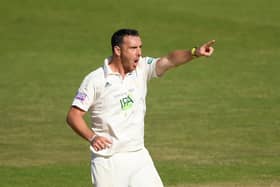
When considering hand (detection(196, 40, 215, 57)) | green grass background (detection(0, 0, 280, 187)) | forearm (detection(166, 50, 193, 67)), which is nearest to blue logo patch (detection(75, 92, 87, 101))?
forearm (detection(166, 50, 193, 67))

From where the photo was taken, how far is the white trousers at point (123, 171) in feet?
31.0

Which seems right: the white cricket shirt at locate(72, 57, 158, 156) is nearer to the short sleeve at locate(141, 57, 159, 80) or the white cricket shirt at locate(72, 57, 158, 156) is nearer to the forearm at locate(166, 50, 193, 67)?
the short sleeve at locate(141, 57, 159, 80)

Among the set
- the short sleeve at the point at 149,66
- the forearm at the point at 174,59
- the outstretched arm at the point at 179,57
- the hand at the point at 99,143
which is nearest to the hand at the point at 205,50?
the outstretched arm at the point at 179,57

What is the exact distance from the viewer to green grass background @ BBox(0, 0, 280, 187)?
606 inches

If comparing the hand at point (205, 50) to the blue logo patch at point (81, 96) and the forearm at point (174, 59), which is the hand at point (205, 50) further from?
the blue logo patch at point (81, 96)

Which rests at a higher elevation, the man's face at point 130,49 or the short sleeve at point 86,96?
the man's face at point 130,49

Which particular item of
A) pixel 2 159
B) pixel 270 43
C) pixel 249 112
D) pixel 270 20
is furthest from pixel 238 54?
pixel 2 159

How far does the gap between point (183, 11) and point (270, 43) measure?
5855 millimetres

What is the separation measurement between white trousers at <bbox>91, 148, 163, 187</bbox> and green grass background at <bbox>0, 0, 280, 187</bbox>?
427 cm

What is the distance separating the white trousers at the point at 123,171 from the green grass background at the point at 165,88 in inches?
168

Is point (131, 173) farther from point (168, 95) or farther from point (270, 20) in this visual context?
point (270, 20)

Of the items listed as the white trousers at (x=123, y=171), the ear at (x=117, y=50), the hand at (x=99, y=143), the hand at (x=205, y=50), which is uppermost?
the ear at (x=117, y=50)

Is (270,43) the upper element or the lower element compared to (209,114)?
upper

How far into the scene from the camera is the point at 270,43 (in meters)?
33.8
